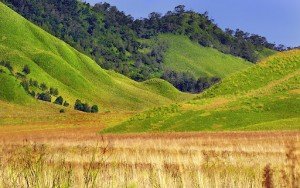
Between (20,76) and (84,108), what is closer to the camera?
(84,108)

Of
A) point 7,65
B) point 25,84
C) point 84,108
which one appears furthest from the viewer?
point 7,65

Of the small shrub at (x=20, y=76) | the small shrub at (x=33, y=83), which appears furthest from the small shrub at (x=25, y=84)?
the small shrub at (x=20, y=76)

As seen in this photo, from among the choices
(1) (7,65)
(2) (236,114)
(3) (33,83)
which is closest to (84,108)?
(3) (33,83)

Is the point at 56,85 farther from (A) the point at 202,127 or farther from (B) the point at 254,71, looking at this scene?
(A) the point at 202,127

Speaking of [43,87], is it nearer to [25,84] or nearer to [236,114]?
[25,84]

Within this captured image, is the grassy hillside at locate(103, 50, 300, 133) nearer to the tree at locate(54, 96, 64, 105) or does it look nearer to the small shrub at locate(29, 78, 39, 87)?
the tree at locate(54, 96, 64, 105)

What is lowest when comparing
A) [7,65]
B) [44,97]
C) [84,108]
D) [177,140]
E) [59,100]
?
[177,140]

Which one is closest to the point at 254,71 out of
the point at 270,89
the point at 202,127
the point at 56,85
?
the point at 270,89

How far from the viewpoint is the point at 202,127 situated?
44.9 metres

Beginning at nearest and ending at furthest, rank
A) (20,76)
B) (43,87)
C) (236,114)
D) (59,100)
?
(236,114) < (59,100) < (20,76) < (43,87)

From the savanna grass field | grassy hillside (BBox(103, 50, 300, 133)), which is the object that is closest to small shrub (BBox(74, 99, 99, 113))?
the savanna grass field

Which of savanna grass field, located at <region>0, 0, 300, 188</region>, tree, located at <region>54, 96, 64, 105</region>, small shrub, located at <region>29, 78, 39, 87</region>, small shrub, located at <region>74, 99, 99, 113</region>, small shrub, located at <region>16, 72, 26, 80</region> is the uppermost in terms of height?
small shrub, located at <region>16, 72, 26, 80</region>

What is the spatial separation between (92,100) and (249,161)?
16547 centimetres

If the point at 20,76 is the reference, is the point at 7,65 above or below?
above
